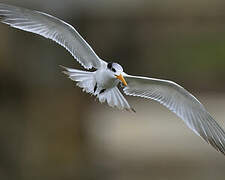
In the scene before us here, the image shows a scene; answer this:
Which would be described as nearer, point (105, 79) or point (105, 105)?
point (105, 79)

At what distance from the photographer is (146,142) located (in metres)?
6.72

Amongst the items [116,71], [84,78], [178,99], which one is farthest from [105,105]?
[116,71]

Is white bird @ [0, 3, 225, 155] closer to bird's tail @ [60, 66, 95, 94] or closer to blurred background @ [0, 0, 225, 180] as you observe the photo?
bird's tail @ [60, 66, 95, 94]

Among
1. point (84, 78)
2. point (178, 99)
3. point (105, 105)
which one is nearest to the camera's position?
point (84, 78)

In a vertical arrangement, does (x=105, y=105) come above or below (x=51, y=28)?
below

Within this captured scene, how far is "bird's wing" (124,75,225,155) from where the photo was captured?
2.23 m

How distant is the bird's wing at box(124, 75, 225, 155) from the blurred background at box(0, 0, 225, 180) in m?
2.99

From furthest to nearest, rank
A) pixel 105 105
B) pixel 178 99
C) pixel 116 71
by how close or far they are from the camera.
→ pixel 105 105
pixel 178 99
pixel 116 71

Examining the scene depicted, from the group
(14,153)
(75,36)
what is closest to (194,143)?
(14,153)

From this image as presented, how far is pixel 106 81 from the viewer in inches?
84.4

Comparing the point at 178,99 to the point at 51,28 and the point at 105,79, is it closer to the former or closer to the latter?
the point at 105,79

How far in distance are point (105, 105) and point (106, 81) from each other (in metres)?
4.70

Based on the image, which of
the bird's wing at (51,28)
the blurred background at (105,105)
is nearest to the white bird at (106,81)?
the bird's wing at (51,28)

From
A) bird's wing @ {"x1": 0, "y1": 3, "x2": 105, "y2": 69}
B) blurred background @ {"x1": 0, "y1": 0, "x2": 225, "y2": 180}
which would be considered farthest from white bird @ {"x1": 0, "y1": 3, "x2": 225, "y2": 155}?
blurred background @ {"x1": 0, "y1": 0, "x2": 225, "y2": 180}
